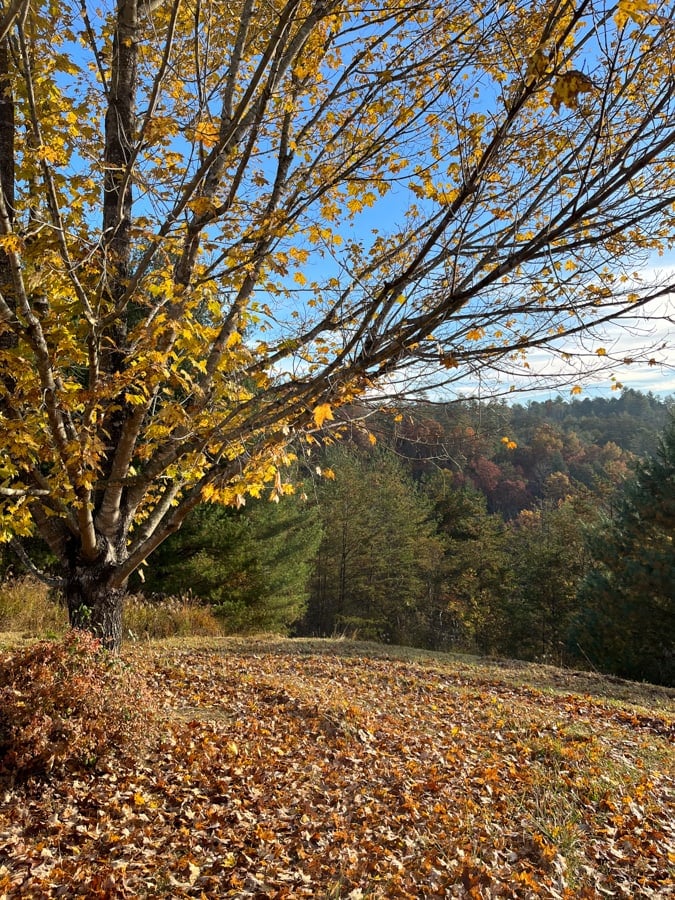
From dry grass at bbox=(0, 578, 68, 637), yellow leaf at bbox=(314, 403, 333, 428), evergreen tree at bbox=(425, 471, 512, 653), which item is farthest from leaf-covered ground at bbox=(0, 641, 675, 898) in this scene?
evergreen tree at bbox=(425, 471, 512, 653)

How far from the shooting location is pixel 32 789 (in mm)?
2945

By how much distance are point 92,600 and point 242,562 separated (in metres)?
9.87

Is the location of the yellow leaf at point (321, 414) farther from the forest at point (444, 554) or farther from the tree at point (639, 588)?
the tree at point (639, 588)

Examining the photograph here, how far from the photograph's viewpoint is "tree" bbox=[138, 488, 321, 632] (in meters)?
12.6

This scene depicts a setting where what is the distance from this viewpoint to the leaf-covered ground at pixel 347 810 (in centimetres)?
254

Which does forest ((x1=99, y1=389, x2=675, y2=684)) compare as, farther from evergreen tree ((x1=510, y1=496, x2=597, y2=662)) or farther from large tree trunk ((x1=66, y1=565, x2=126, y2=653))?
large tree trunk ((x1=66, y1=565, x2=126, y2=653))

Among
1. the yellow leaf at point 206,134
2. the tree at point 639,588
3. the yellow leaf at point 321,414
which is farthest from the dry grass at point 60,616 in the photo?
the tree at point 639,588

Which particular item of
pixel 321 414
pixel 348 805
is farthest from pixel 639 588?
pixel 321 414

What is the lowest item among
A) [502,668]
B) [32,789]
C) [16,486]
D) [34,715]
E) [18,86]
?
[502,668]

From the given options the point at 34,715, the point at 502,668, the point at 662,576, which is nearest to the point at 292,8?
the point at 34,715

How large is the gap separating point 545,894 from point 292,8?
4576 mm

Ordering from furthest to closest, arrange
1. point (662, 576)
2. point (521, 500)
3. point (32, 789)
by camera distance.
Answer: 1. point (521, 500)
2. point (662, 576)
3. point (32, 789)

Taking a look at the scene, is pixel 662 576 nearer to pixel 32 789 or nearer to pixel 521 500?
pixel 32 789

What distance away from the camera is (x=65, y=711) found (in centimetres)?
325
